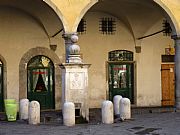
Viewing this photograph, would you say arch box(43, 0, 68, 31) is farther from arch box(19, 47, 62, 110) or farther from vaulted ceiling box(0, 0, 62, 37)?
arch box(19, 47, 62, 110)

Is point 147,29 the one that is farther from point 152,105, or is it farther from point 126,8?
point 152,105

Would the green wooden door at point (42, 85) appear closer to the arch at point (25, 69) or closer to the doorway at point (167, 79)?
the arch at point (25, 69)

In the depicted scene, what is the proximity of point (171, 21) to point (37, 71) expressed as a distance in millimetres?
6441

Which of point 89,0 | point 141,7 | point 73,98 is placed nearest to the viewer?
point 73,98

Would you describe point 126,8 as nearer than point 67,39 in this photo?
No

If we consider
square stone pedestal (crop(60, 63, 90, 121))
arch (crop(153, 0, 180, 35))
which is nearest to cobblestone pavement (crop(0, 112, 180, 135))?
square stone pedestal (crop(60, 63, 90, 121))

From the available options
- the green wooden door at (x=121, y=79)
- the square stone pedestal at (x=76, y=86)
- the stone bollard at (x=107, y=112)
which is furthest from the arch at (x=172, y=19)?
the stone bollard at (x=107, y=112)

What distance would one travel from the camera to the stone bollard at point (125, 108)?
45.2ft

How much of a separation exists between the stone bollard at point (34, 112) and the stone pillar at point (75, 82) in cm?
102

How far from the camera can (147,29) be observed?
19641mm

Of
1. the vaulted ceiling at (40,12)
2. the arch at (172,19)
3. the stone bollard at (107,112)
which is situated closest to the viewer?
the stone bollard at (107,112)

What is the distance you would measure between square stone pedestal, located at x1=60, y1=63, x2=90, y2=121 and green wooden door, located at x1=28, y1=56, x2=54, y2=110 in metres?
5.08

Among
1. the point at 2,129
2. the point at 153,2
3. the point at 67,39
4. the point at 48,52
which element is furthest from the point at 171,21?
the point at 2,129

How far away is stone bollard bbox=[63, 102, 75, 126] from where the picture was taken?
12867 mm
